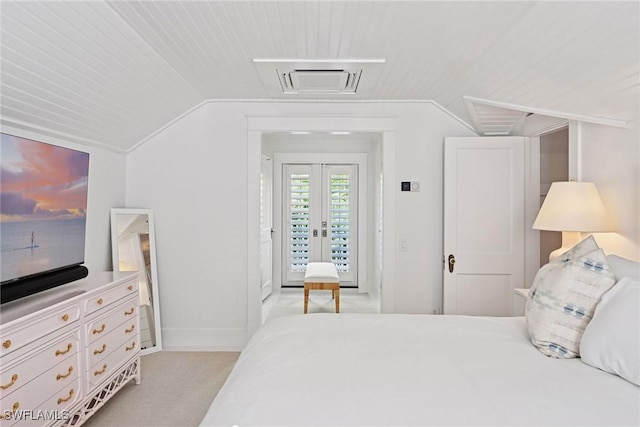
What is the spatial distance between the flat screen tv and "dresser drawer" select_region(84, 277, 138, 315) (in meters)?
0.19

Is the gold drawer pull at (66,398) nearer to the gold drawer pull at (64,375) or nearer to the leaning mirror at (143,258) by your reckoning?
the gold drawer pull at (64,375)

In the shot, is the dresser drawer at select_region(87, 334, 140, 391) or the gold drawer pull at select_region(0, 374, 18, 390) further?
the dresser drawer at select_region(87, 334, 140, 391)

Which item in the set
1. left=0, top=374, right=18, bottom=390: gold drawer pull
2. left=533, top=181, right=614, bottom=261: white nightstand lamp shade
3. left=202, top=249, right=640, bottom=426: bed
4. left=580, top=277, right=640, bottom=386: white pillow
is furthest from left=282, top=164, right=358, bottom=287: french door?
left=580, top=277, right=640, bottom=386: white pillow

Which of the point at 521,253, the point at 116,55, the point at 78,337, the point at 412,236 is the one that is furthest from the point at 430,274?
the point at 116,55

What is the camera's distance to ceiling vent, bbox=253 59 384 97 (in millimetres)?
2679

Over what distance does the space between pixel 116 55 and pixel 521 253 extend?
3.53 metres

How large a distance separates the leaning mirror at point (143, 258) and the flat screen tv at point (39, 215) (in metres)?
0.87

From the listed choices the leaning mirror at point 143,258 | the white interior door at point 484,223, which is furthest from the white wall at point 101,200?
the white interior door at point 484,223

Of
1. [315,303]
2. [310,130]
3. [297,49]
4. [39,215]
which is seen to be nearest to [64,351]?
[39,215]

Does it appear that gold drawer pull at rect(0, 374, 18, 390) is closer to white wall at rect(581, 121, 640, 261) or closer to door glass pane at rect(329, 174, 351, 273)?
white wall at rect(581, 121, 640, 261)

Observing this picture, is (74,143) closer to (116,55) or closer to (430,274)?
(116,55)

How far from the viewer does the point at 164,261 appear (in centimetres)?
362

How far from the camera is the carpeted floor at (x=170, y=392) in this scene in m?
2.40

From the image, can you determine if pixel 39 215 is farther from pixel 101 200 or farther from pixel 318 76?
pixel 318 76
